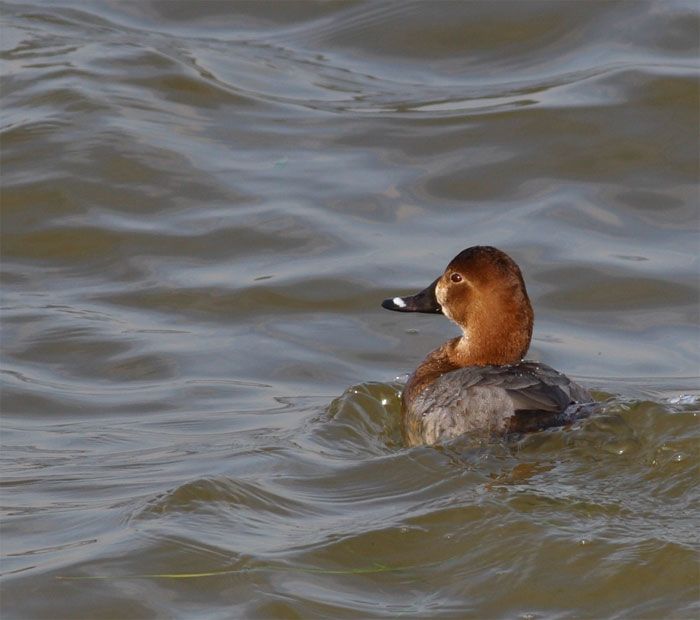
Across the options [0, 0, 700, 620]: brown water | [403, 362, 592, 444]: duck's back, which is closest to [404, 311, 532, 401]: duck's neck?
[403, 362, 592, 444]: duck's back

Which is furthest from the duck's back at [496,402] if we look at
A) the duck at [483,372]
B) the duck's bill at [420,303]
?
the duck's bill at [420,303]

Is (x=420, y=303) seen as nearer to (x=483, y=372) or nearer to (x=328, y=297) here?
(x=483, y=372)

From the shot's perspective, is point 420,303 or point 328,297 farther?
point 328,297

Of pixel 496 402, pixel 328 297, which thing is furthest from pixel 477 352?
pixel 328 297

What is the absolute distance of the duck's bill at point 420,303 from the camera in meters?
6.97

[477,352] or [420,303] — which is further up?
[420,303]

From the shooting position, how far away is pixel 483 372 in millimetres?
6363

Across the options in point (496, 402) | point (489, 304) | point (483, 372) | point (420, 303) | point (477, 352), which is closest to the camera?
point (496, 402)

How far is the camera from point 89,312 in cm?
823

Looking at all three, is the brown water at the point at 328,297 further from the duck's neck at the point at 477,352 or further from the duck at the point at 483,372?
the duck's neck at the point at 477,352

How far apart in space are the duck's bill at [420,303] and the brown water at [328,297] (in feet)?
1.49

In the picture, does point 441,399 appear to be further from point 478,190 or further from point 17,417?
point 478,190

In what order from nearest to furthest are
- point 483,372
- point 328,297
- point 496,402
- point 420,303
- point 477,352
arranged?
point 496,402, point 483,372, point 477,352, point 420,303, point 328,297

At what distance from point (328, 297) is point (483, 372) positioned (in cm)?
222
